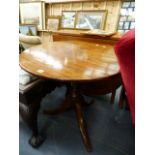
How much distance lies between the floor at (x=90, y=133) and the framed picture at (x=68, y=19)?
159 centimetres

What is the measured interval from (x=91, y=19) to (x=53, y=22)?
0.83 m

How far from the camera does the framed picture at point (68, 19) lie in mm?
2594

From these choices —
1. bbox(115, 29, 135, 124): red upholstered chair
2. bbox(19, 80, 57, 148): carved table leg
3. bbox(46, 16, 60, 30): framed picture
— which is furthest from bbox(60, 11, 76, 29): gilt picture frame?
bbox(115, 29, 135, 124): red upholstered chair

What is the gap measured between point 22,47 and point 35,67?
1226 millimetres

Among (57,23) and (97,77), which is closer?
(97,77)

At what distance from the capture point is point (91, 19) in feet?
7.88

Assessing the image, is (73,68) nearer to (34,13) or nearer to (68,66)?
(68,66)

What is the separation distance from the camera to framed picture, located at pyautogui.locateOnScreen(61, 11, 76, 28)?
8.51 feet

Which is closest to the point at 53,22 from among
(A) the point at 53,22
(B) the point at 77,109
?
(A) the point at 53,22

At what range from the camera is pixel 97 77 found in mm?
879

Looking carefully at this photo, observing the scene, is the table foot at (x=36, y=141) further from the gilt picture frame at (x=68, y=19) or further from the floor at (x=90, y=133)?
the gilt picture frame at (x=68, y=19)
